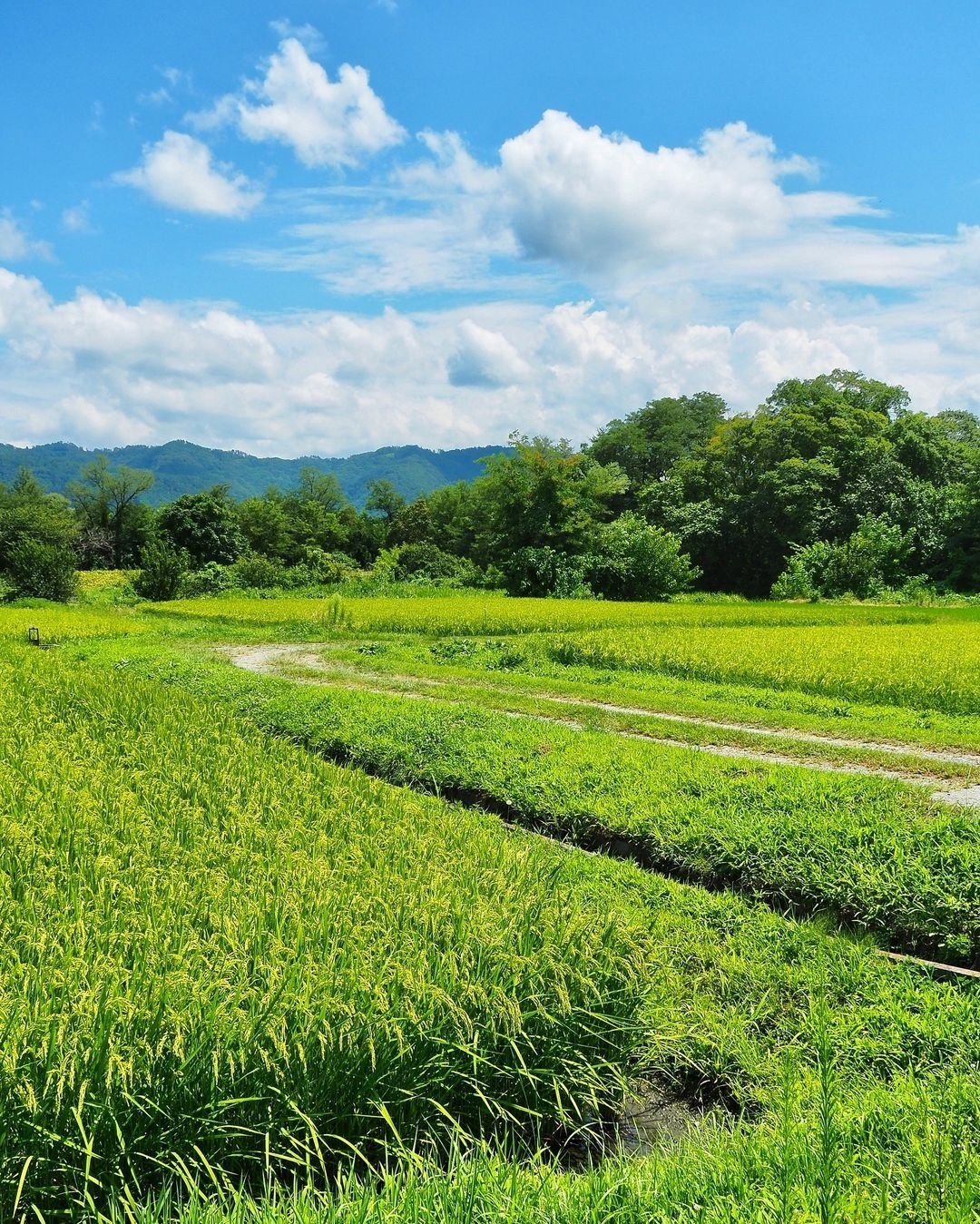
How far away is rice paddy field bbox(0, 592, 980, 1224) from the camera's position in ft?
8.46

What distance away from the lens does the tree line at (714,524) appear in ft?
118

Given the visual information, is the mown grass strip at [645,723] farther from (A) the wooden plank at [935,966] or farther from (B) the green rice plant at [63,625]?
(B) the green rice plant at [63,625]

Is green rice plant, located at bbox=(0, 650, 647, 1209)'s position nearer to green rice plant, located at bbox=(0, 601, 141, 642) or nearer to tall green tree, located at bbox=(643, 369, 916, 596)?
green rice plant, located at bbox=(0, 601, 141, 642)

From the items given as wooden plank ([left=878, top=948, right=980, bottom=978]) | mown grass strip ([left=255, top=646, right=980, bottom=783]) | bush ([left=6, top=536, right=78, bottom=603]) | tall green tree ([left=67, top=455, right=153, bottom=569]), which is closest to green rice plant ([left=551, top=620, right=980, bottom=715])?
mown grass strip ([left=255, top=646, right=980, bottom=783])

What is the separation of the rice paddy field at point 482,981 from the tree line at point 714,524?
28.1m

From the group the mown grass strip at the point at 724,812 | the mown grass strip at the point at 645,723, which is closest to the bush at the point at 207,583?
the mown grass strip at the point at 645,723

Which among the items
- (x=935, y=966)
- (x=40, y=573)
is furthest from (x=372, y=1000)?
(x=40, y=573)

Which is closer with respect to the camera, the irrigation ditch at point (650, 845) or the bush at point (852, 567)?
the irrigation ditch at point (650, 845)

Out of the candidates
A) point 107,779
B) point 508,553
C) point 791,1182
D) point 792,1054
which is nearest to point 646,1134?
point 792,1054

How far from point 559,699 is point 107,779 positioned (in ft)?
24.3

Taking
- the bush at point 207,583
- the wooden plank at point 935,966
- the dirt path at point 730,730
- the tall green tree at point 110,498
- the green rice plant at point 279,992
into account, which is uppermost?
the tall green tree at point 110,498

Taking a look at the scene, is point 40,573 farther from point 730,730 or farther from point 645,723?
point 730,730

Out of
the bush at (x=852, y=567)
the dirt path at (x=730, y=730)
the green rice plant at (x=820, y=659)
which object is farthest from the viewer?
the bush at (x=852, y=567)

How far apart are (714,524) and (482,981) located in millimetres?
41888
